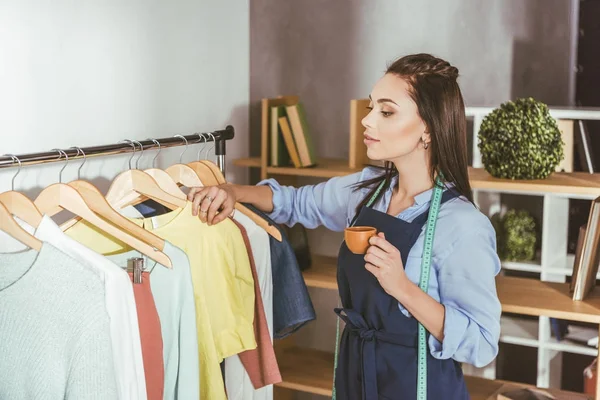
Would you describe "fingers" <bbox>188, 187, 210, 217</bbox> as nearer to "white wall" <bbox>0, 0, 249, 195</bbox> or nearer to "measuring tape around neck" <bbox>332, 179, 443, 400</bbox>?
"white wall" <bbox>0, 0, 249, 195</bbox>

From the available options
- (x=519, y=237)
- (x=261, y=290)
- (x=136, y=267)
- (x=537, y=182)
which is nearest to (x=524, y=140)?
(x=537, y=182)

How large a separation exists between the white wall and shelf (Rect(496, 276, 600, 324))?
3.76ft

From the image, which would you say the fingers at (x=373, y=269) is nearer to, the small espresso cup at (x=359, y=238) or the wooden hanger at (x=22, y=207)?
the small espresso cup at (x=359, y=238)

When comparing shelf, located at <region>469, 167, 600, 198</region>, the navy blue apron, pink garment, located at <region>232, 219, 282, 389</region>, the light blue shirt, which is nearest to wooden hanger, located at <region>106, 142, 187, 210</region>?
pink garment, located at <region>232, 219, 282, 389</region>

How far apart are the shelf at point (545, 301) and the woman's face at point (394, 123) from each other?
839 millimetres

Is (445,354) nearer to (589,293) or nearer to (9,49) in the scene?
(589,293)

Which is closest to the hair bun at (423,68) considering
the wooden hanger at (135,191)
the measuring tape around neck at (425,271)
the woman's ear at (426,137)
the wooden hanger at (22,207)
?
the woman's ear at (426,137)

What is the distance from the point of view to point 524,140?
2621 mm

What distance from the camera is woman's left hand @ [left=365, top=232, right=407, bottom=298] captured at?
6.16 ft

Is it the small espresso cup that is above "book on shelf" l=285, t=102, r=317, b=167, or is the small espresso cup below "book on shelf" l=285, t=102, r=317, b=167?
below

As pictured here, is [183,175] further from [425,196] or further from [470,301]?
[470,301]

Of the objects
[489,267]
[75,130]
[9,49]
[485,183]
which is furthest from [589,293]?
Answer: [9,49]

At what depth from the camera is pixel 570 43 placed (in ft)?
10.7

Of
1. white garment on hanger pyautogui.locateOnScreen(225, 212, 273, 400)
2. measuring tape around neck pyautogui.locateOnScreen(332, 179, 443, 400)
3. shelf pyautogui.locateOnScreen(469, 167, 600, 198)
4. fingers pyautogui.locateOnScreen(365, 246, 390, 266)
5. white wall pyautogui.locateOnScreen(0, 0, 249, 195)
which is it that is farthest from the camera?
shelf pyautogui.locateOnScreen(469, 167, 600, 198)
